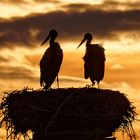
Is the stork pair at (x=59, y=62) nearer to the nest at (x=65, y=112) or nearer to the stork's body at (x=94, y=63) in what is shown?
the stork's body at (x=94, y=63)

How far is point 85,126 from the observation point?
1207 centimetres

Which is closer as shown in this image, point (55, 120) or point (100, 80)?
point (55, 120)

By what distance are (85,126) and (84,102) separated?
64cm

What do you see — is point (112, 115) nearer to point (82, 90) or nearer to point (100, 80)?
point (82, 90)

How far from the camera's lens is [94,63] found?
53.9 ft

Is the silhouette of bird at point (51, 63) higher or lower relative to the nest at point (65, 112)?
higher

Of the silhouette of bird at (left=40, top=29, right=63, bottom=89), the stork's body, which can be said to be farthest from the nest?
the stork's body

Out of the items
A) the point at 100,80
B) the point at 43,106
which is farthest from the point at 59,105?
the point at 100,80

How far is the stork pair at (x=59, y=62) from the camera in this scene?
605 inches

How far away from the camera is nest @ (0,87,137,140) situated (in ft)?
39.0

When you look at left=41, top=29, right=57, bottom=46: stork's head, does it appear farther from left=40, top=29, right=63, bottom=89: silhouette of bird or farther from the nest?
the nest

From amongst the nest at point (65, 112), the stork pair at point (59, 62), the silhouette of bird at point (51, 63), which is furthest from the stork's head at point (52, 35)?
the nest at point (65, 112)

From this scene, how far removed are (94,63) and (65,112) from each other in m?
4.73

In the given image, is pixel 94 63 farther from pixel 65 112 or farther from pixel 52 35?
pixel 65 112
